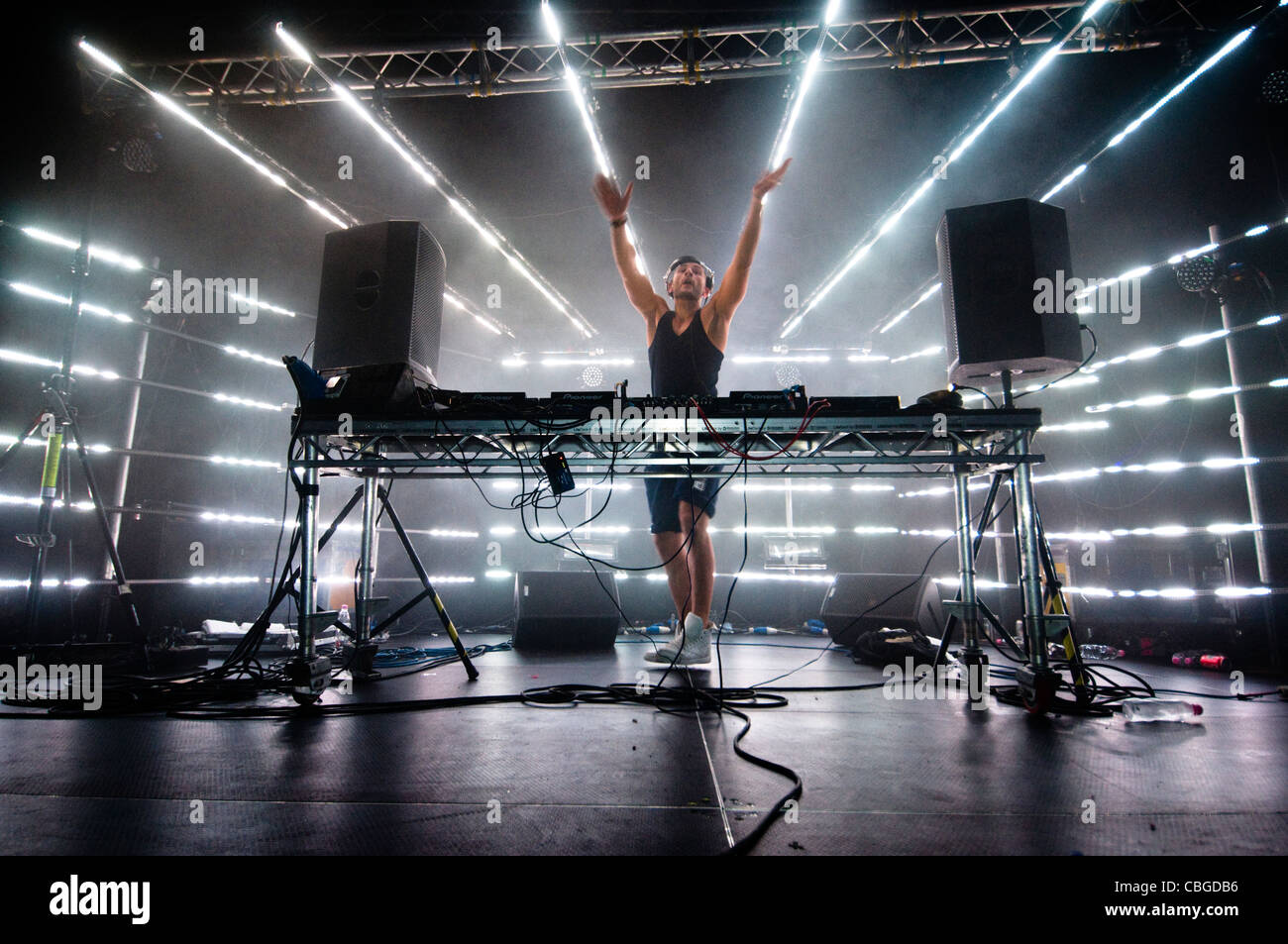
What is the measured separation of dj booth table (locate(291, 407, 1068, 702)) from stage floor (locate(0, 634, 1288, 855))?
0.48 m

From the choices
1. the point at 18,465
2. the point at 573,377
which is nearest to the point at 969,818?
the point at 18,465

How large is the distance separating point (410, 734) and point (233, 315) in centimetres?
514

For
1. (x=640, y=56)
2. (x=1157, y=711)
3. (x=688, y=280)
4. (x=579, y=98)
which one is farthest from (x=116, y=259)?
(x=1157, y=711)

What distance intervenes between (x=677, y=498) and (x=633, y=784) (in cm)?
165

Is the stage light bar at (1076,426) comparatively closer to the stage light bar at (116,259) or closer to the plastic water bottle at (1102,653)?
the plastic water bottle at (1102,653)

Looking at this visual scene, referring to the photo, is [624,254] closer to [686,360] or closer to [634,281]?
[634,281]

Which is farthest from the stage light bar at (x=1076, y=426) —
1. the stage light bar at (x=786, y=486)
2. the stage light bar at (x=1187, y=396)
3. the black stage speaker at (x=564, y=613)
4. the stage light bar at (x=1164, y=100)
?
the black stage speaker at (x=564, y=613)

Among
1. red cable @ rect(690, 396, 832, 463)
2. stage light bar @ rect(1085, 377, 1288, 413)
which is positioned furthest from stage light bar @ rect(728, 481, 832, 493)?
red cable @ rect(690, 396, 832, 463)

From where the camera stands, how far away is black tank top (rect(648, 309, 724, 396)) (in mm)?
2801

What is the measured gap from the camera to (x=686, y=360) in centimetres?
281

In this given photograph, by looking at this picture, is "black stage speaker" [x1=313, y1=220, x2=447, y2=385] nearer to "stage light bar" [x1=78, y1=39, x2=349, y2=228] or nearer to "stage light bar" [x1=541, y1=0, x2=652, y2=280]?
"stage light bar" [x1=541, y1=0, x2=652, y2=280]

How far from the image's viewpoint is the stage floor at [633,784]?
0.80m
